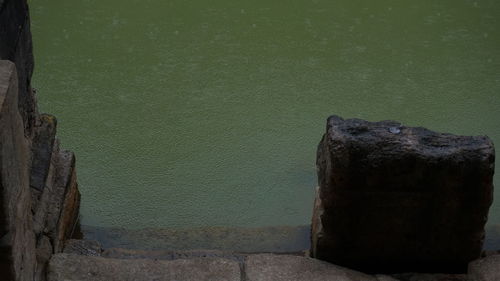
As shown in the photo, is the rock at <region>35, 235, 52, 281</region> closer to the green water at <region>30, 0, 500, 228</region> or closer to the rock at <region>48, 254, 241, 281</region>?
the rock at <region>48, 254, 241, 281</region>

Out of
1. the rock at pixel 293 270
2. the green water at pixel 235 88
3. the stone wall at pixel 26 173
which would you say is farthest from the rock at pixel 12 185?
the green water at pixel 235 88

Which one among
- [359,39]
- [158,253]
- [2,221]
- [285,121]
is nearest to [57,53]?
[285,121]

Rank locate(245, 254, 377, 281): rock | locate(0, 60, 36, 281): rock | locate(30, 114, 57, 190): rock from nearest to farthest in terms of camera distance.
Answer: locate(0, 60, 36, 281): rock → locate(245, 254, 377, 281): rock → locate(30, 114, 57, 190): rock

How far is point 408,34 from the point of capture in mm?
4750

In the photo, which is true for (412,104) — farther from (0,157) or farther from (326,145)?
(0,157)

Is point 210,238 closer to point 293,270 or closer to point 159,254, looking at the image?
point 159,254

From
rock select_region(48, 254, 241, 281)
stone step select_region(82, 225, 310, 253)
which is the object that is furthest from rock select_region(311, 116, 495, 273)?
stone step select_region(82, 225, 310, 253)

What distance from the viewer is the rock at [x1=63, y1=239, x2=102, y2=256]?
2.54 m

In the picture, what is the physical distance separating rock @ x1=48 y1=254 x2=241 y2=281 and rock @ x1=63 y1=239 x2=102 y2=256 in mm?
272

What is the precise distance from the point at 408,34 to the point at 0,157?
3573mm

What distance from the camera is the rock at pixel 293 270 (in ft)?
7.43

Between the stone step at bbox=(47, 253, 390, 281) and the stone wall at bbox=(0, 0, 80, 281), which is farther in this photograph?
the stone step at bbox=(47, 253, 390, 281)

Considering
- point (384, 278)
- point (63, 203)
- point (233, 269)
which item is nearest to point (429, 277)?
point (384, 278)

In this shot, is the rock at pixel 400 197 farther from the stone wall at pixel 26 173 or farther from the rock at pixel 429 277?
the stone wall at pixel 26 173
